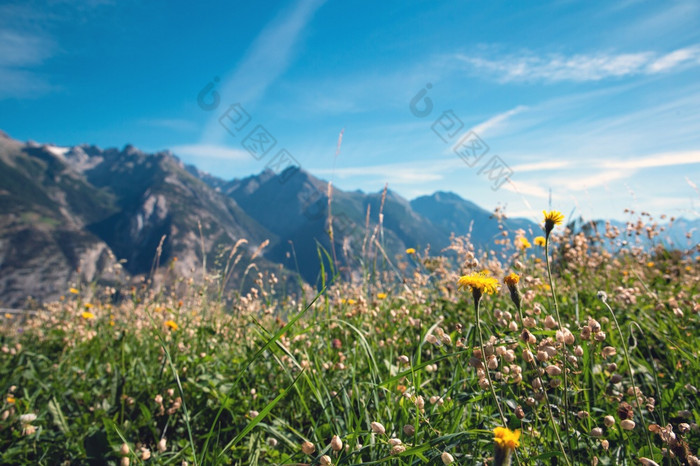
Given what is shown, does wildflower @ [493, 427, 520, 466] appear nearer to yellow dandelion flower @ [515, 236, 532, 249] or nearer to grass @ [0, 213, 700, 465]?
grass @ [0, 213, 700, 465]

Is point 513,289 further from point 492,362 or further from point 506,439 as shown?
point 506,439

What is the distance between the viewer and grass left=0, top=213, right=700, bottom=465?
1.40 metres

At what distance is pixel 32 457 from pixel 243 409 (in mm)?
1186

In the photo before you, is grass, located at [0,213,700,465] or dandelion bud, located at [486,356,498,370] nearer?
dandelion bud, located at [486,356,498,370]

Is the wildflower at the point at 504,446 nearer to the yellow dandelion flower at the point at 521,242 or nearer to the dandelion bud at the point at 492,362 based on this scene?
the dandelion bud at the point at 492,362

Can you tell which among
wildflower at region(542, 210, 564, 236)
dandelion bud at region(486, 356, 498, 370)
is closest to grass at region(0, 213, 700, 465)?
dandelion bud at region(486, 356, 498, 370)

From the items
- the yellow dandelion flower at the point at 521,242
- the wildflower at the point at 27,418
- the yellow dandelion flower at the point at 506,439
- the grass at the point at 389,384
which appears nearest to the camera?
the yellow dandelion flower at the point at 506,439

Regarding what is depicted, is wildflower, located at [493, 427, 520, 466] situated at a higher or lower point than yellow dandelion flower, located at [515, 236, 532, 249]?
higher

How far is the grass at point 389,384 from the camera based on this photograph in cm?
140

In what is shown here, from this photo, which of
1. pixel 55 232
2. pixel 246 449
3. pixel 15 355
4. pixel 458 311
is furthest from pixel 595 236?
pixel 55 232

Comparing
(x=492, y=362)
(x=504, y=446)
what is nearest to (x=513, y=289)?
(x=492, y=362)

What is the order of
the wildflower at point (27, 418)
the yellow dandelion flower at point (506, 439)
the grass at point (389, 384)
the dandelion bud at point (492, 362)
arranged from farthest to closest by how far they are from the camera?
1. the wildflower at point (27, 418)
2. the grass at point (389, 384)
3. the dandelion bud at point (492, 362)
4. the yellow dandelion flower at point (506, 439)

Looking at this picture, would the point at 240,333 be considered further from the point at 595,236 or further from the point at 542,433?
the point at 595,236

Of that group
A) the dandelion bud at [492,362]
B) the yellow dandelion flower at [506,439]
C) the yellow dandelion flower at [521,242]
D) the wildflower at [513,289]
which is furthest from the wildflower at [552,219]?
the yellow dandelion flower at [521,242]
